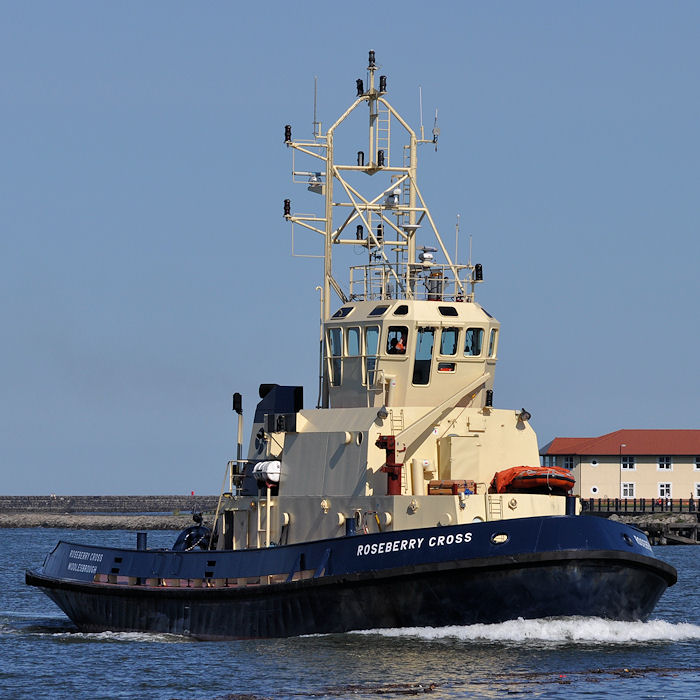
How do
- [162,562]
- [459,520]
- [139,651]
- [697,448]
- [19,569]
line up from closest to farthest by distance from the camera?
[459,520]
[139,651]
[162,562]
[19,569]
[697,448]

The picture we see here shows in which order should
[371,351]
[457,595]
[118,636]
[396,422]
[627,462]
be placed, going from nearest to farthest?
[457,595], [396,422], [371,351], [118,636], [627,462]

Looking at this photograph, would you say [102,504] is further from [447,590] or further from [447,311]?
[447,590]

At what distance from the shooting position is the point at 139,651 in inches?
912

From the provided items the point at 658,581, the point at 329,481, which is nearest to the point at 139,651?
the point at 329,481

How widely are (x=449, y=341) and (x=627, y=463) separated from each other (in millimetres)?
58589

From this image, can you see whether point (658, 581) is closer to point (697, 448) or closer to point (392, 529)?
point (392, 529)

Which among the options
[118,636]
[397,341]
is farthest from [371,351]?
[118,636]

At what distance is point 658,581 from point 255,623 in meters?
6.41

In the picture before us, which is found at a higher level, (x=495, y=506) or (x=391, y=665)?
(x=495, y=506)

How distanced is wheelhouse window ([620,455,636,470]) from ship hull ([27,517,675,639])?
59.0 meters

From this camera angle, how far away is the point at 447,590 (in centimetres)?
2103

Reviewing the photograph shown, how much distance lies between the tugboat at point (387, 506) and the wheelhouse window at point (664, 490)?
56573 mm

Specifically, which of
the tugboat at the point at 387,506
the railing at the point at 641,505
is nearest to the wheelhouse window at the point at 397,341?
the tugboat at the point at 387,506

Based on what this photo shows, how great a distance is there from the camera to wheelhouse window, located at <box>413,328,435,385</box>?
23.5 metres
